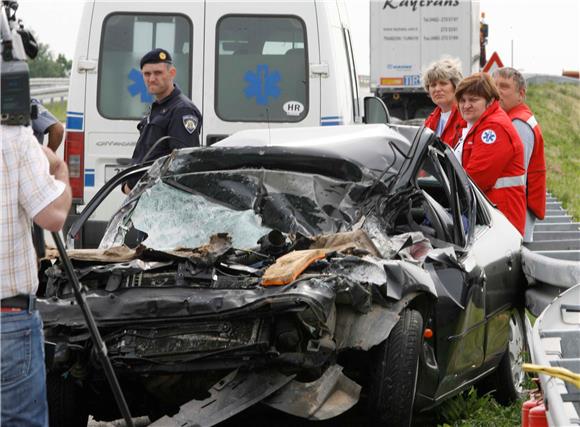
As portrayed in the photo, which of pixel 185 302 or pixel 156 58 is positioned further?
pixel 156 58

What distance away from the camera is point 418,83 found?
101 ft

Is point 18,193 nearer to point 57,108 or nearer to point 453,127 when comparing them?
point 453,127

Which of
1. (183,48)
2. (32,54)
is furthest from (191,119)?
(32,54)

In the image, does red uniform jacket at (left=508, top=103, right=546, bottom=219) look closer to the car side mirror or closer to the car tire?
the car side mirror

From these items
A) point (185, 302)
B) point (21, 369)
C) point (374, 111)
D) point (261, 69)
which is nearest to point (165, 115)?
point (261, 69)

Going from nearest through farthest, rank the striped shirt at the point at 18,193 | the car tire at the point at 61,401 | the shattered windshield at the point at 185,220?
the striped shirt at the point at 18,193 → the car tire at the point at 61,401 → the shattered windshield at the point at 185,220

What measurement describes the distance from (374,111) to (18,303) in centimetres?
597

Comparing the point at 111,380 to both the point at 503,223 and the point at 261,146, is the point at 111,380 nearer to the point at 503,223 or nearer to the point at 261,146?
the point at 261,146

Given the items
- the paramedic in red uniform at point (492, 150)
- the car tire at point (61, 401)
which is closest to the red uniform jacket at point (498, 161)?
the paramedic in red uniform at point (492, 150)

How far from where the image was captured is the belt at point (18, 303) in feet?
13.8

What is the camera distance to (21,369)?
13.9ft

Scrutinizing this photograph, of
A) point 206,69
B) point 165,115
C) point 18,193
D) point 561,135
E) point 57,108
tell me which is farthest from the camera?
point 57,108

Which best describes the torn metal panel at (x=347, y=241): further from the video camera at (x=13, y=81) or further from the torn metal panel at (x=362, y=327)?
the video camera at (x=13, y=81)

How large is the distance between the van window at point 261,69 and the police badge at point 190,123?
1.14 m
